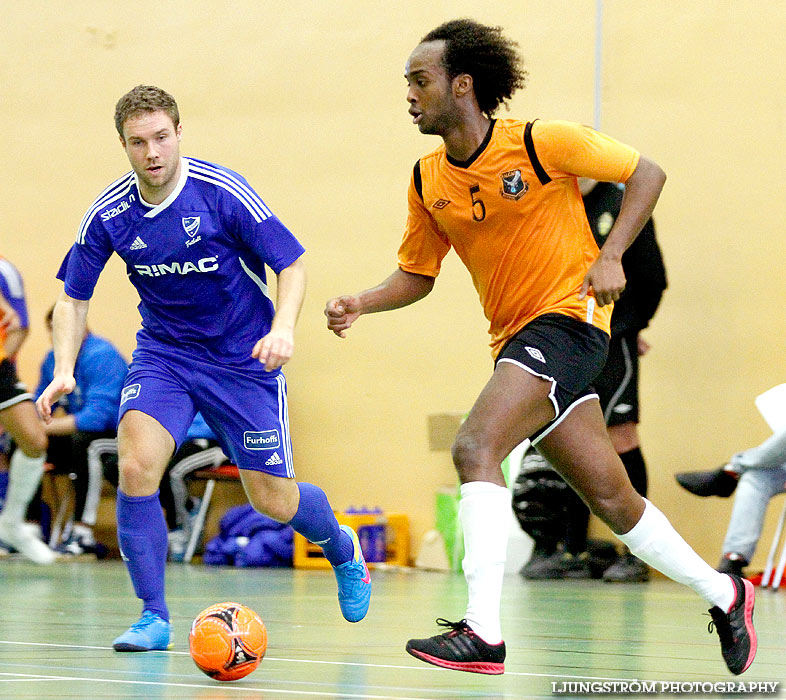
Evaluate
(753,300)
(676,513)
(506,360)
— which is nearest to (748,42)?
(753,300)

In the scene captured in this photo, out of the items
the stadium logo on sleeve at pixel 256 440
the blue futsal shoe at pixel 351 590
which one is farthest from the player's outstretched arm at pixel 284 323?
the blue futsal shoe at pixel 351 590

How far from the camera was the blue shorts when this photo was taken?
4926 millimetres

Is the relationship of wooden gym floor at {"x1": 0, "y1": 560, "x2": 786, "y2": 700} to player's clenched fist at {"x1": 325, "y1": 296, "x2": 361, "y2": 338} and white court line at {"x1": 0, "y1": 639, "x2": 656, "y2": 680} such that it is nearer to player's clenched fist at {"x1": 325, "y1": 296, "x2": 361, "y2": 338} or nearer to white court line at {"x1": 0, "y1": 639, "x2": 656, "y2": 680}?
white court line at {"x1": 0, "y1": 639, "x2": 656, "y2": 680}

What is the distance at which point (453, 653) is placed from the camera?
3.89 m

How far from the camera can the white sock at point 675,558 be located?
4324 mm

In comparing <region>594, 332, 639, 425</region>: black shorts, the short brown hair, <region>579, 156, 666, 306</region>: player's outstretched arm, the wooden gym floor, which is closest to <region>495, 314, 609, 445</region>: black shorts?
<region>579, 156, 666, 306</region>: player's outstretched arm

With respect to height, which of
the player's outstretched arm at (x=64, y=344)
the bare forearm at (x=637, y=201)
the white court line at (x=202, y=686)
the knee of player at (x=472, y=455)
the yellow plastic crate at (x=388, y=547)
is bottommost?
the yellow plastic crate at (x=388, y=547)

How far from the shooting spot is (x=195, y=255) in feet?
16.1

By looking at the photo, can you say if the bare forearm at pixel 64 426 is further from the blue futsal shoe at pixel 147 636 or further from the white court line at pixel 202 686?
the white court line at pixel 202 686

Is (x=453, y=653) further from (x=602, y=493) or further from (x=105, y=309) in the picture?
(x=105, y=309)

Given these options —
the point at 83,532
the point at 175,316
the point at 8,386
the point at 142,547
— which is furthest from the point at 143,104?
the point at 83,532

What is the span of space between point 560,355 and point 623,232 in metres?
0.45

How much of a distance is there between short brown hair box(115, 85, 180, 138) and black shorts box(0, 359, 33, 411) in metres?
4.21

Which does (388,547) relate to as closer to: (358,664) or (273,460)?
(273,460)
